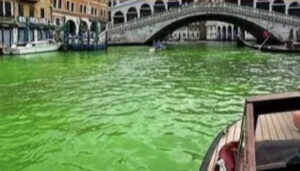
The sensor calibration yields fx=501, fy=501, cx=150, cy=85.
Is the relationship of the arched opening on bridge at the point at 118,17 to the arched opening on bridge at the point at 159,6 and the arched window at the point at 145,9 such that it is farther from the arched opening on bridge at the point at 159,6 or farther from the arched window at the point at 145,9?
the arched opening on bridge at the point at 159,6

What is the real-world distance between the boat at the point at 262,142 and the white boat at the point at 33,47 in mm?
20884

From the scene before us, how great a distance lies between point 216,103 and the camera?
9133mm

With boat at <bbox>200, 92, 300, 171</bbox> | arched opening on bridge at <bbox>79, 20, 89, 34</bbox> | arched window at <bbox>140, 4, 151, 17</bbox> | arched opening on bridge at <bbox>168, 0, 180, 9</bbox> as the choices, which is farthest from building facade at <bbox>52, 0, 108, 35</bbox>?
boat at <bbox>200, 92, 300, 171</bbox>

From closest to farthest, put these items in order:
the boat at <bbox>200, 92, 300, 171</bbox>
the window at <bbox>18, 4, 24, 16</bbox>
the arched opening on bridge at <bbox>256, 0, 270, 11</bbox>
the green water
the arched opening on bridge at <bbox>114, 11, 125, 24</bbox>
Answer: the boat at <bbox>200, 92, 300, 171</bbox>, the green water, the window at <bbox>18, 4, 24, 16</bbox>, the arched opening on bridge at <bbox>256, 0, 270, 11</bbox>, the arched opening on bridge at <bbox>114, 11, 125, 24</bbox>

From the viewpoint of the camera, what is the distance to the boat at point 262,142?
2.97 metres

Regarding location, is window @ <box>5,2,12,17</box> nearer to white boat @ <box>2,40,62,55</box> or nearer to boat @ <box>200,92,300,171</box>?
white boat @ <box>2,40,62,55</box>

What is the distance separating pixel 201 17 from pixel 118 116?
31.4m

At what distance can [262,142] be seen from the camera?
3750 millimetres

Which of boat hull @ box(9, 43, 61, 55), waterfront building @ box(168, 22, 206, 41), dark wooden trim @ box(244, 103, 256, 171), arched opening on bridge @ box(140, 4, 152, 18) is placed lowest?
dark wooden trim @ box(244, 103, 256, 171)

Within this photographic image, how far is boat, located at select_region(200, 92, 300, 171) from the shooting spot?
297 cm

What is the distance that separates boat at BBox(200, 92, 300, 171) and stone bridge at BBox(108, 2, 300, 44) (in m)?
30.8

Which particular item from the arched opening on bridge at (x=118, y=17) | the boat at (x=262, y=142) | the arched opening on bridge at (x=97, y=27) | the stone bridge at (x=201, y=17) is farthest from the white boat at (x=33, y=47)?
the arched opening on bridge at (x=118, y=17)

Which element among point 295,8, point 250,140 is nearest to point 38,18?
point 295,8

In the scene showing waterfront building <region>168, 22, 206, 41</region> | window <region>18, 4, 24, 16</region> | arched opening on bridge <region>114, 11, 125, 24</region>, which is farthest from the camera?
waterfront building <region>168, 22, 206, 41</region>
